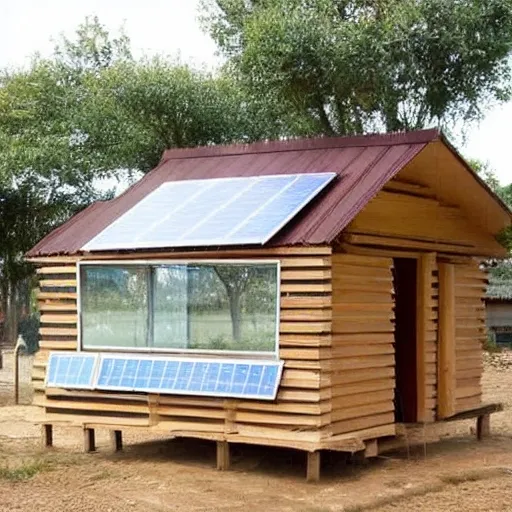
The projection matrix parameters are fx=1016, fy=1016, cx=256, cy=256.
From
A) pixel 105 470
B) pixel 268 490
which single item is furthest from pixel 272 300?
pixel 105 470

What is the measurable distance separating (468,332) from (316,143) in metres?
3.15

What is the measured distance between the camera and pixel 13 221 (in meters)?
34.3

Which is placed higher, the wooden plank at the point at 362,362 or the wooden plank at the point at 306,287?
the wooden plank at the point at 306,287

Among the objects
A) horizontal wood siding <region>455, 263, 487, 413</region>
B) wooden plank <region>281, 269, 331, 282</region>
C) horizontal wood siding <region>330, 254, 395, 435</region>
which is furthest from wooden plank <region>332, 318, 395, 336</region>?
horizontal wood siding <region>455, 263, 487, 413</region>

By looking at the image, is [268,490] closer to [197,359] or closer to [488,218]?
[197,359]

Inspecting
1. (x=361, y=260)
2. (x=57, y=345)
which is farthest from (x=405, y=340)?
(x=57, y=345)

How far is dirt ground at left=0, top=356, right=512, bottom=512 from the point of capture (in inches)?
354

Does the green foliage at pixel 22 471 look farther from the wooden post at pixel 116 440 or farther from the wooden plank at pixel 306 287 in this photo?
the wooden plank at pixel 306 287

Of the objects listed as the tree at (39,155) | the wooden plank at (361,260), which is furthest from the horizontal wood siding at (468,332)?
the tree at (39,155)

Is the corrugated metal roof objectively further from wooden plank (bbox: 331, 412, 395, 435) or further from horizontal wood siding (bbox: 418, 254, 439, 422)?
wooden plank (bbox: 331, 412, 395, 435)

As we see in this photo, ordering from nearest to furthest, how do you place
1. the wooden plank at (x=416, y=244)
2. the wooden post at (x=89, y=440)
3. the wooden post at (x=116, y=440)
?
the wooden plank at (x=416, y=244)
the wooden post at (x=89, y=440)
the wooden post at (x=116, y=440)

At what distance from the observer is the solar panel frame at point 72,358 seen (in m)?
11.0

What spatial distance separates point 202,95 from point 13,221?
10174 mm

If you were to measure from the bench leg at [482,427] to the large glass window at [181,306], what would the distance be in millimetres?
4144
